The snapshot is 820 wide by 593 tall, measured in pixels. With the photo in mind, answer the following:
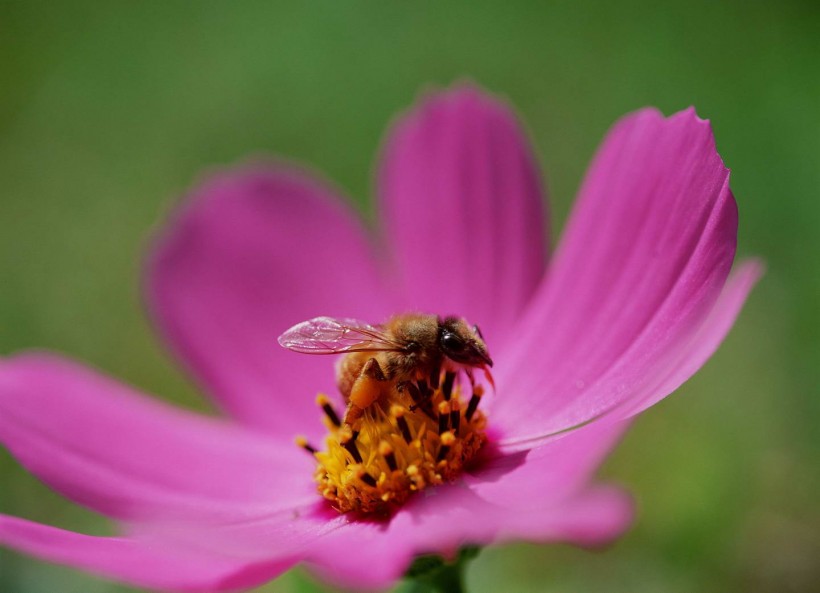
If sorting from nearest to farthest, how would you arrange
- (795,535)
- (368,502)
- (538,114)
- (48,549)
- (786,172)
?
(48,549) < (368,502) < (795,535) < (786,172) < (538,114)

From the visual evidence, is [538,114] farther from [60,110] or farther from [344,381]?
[344,381]

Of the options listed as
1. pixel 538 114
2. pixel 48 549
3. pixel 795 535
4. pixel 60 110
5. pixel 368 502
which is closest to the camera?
pixel 48 549

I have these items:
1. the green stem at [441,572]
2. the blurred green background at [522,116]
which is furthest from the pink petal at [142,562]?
the blurred green background at [522,116]

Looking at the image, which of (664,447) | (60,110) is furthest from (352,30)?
(664,447)

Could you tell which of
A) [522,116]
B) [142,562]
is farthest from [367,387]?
[522,116]

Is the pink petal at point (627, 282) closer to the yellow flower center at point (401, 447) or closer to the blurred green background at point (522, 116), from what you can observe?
the yellow flower center at point (401, 447)

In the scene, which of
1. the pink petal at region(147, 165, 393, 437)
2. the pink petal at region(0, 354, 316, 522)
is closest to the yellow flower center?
the pink petal at region(0, 354, 316, 522)

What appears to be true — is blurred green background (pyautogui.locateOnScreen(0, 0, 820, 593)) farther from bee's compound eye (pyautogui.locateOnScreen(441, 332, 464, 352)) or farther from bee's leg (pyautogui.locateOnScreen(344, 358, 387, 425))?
bee's compound eye (pyautogui.locateOnScreen(441, 332, 464, 352))
